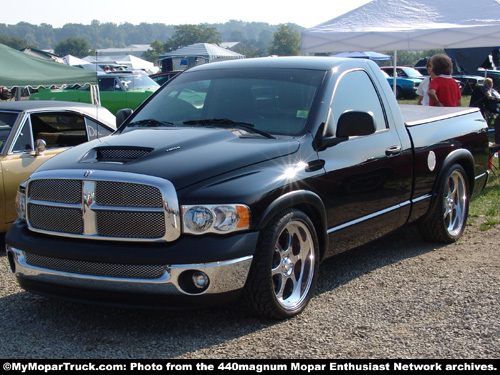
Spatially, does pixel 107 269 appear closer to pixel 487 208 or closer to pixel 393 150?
pixel 393 150

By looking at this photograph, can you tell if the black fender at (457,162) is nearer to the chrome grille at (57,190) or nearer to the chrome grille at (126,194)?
the chrome grille at (126,194)

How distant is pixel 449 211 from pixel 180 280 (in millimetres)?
3528

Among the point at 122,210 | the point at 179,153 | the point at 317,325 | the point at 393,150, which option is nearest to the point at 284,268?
the point at 317,325

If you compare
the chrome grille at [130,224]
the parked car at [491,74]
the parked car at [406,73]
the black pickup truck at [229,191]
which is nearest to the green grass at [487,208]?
the black pickup truck at [229,191]

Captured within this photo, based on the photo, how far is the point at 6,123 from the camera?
22.5 ft

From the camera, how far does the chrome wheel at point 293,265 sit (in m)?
4.34

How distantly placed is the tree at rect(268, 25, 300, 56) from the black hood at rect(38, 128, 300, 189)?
431 feet

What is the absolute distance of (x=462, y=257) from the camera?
235 inches

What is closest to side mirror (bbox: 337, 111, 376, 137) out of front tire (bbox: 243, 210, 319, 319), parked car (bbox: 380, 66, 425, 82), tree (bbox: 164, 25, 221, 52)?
front tire (bbox: 243, 210, 319, 319)

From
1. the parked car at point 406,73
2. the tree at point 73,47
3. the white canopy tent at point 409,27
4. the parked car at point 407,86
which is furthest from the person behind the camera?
the tree at point 73,47

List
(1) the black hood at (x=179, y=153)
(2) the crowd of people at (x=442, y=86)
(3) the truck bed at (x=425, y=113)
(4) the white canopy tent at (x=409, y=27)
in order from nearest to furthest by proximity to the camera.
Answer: (1) the black hood at (x=179, y=153), (3) the truck bed at (x=425, y=113), (2) the crowd of people at (x=442, y=86), (4) the white canopy tent at (x=409, y=27)

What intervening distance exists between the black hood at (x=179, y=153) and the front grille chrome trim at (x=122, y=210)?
0.27 feet

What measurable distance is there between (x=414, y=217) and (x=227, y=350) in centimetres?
266
